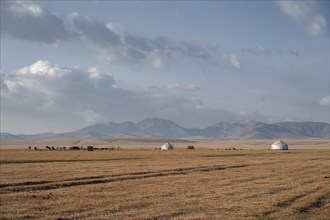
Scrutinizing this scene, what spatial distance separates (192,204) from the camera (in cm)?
2592

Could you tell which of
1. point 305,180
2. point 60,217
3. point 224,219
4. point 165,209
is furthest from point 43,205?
point 305,180

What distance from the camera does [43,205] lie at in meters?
24.9

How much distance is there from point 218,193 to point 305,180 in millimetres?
12799

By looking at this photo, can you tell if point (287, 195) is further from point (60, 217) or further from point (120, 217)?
point (60, 217)

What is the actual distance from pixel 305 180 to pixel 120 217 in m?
23.6

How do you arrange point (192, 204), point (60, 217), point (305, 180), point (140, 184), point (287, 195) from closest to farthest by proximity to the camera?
point (60, 217) < point (192, 204) < point (287, 195) < point (140, 184) < point (305, 180)

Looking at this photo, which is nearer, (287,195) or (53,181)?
(287,195)

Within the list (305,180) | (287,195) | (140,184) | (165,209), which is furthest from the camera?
(305,180)

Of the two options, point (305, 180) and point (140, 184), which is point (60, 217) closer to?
→ point (140, 184)

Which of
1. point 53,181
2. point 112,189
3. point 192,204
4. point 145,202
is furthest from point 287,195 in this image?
point 53,181

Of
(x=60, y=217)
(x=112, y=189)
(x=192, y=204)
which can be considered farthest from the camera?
(x=112, y=189)

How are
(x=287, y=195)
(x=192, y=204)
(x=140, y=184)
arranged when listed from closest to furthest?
1. (x=192, y=204)
2. (x=287, y=195)
3. (x=140, y=184)

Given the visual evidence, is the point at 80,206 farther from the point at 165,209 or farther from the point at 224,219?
the point at 224,219

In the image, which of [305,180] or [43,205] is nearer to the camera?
[43,205]
